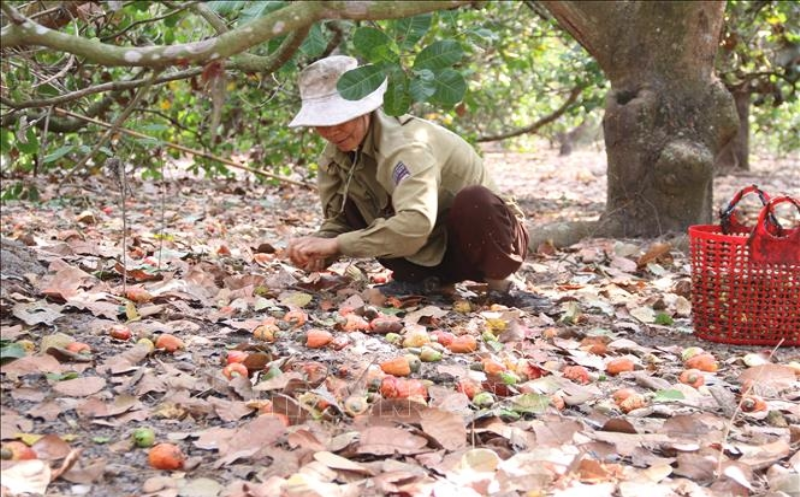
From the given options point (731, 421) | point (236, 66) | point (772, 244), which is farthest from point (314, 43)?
point (772, 244)

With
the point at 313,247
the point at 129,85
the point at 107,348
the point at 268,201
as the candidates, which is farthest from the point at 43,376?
the point at 268,201

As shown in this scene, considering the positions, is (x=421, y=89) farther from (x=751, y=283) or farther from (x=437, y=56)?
(x=751, y=283)

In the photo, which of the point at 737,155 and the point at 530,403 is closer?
the point at 530,403

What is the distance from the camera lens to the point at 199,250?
156 inches

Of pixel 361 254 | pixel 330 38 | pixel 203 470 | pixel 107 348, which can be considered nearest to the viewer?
pixel 203 470

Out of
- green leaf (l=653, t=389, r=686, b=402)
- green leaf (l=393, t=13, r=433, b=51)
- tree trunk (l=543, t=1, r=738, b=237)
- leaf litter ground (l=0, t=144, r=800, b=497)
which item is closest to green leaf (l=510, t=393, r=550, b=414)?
leaf litter ground (l=0, t=144, r=800, b=497)

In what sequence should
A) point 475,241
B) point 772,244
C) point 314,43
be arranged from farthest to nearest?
point 475,241 < point 772,244 < point 314,43

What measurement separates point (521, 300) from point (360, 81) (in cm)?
145

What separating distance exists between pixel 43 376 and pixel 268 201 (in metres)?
4.44

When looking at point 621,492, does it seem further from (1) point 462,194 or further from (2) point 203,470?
(1) point 462,194

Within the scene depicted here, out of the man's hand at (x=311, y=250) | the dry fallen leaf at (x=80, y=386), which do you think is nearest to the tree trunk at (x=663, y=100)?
the man's hand at (x=311, y=250)

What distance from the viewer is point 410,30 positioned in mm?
2252

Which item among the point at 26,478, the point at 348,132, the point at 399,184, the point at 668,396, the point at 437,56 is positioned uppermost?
the point at 437,56

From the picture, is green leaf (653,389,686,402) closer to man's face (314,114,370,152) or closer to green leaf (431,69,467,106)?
green leaf (431,69,467,106)
